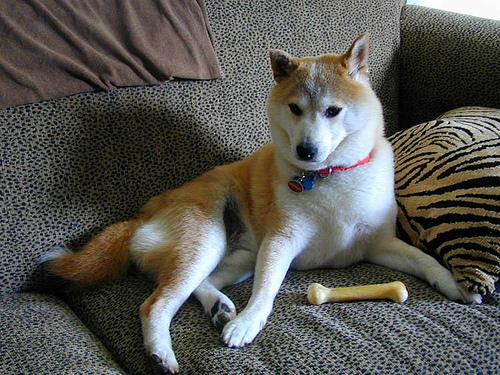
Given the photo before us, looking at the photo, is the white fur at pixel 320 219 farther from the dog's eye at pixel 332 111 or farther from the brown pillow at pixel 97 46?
the brown pillow at pixel 97 46

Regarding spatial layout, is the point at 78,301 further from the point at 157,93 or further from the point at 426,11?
the point at 426,11

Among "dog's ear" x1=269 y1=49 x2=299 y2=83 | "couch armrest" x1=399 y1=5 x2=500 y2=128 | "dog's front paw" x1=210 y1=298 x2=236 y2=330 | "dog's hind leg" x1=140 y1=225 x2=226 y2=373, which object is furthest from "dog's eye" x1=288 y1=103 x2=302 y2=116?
"couch armrest" x1=399 y1=5 x2=500 y2=128

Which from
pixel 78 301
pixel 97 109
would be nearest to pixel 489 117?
pixel 97 109

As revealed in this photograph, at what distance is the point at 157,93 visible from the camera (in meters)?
1.58

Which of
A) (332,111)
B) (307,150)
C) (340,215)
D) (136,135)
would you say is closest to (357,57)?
(332,111)

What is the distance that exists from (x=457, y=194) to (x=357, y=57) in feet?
1.42

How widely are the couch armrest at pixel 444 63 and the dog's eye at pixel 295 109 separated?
90 cm

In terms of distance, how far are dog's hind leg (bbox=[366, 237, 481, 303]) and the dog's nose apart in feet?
1.11

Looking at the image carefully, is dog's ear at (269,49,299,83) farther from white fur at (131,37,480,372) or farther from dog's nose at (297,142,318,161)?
dog's nose at (297,142,318,161)

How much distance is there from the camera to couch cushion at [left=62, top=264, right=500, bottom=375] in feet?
3.27

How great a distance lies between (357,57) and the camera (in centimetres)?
135

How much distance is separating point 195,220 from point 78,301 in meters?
0.37

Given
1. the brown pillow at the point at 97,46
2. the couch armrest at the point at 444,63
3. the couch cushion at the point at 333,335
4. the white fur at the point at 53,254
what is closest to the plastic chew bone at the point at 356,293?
the couch cushion at the point at 333,335

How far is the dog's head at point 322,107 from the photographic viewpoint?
128 centimetres
